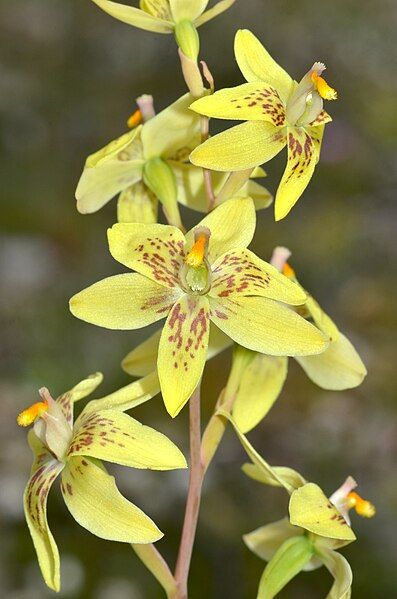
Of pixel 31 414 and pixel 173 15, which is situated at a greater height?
Result: pixel 173 15

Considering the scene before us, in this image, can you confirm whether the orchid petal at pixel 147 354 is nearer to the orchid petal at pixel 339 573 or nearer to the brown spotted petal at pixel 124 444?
the brown spotted petal at pixel 124 444

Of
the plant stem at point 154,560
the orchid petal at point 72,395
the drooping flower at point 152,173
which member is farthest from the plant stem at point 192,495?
the drooping flower at point 152,173

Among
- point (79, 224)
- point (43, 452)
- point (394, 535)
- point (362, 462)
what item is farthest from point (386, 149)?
point (43, 452)

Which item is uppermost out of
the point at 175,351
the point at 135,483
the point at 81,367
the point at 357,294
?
the point at 175,351

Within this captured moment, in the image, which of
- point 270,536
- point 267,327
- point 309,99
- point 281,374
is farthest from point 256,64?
point 270,536

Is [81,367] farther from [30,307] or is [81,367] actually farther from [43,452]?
[43,452]

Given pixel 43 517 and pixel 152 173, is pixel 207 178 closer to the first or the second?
pixel 152 173
